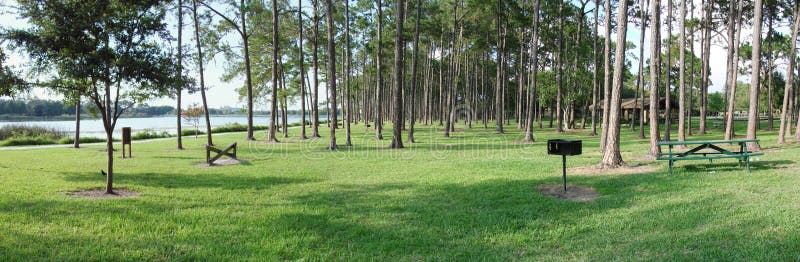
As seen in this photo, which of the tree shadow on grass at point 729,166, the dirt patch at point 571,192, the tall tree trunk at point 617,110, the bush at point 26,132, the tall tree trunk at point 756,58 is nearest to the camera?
the dirt patch at point 571,192

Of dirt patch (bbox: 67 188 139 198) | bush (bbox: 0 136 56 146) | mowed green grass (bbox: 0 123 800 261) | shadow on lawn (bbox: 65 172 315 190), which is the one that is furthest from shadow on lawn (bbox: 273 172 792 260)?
bush (bbox: 0 136 56 146)

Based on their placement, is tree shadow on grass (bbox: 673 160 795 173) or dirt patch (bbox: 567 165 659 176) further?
dirt patch (bbox: 567 165 659 176)

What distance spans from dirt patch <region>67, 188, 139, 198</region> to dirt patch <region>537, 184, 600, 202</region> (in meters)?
7.89

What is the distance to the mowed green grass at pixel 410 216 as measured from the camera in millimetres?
4996

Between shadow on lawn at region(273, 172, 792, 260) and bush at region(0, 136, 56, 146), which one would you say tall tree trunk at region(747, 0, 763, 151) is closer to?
shadow on lawn at region(273, 172, 792, 260)

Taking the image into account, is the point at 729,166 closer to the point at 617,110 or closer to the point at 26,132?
the point at 617,110

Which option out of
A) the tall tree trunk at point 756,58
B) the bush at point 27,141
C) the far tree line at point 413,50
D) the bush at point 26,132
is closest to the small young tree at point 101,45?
the far tree line at point 413,50

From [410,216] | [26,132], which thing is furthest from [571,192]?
[26,132]

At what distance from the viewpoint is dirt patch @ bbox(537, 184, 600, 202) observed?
7797 mm

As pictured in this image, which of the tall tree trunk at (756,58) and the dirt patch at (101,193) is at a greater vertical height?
the tall tree trunk at (756,58)

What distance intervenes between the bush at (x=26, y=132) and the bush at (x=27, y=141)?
748mm

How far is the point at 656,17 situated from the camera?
13.1m

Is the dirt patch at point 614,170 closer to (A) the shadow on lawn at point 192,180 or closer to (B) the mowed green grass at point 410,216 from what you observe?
(B) the mowed green grass at point 410,216

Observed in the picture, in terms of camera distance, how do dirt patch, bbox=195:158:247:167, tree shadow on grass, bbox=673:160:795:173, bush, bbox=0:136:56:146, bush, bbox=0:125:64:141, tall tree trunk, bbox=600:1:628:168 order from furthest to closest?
bush, bbox=0:125:64:141 < bush, bbox=0:136:56:146 < dirt patch, bbox=195:158:247:167 < tall tree trunk, bbox=600:1:628:168 < tree shadow on grass, bbox=673:160:795:173
